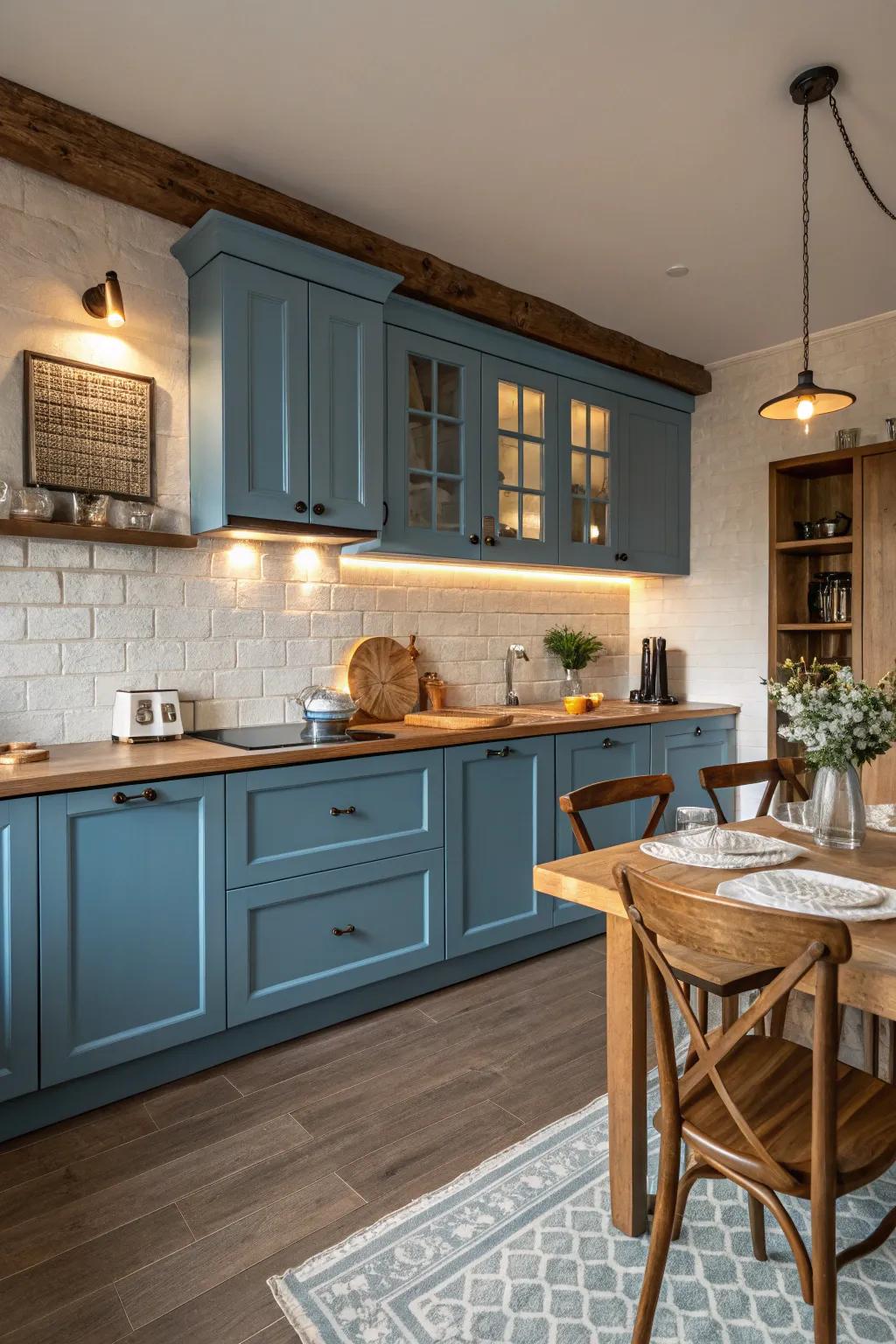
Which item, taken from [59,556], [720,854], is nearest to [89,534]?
[59,556]

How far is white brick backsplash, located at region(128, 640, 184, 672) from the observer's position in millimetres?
2795

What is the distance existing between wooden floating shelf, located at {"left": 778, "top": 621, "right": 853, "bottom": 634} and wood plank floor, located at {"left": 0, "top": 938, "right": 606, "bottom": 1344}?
82.2 inches

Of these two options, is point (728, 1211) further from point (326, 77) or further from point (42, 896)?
point (326, 77)

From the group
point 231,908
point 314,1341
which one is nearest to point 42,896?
point 231,908

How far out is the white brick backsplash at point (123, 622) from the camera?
2719 millimetres

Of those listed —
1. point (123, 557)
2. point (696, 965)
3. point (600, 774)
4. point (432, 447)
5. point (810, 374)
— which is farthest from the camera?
point (600, 774)

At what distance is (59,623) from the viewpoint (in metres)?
2.63

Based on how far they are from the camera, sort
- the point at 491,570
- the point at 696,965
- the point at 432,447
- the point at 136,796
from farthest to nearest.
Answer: the point at 491,570 < the point at 432,447 < the point at 136,796 < the point at 696,965

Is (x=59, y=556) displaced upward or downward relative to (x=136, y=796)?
upward

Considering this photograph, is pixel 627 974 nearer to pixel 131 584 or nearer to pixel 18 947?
pixel 18 947

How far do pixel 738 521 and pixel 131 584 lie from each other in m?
3.12

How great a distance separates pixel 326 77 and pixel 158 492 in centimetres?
135

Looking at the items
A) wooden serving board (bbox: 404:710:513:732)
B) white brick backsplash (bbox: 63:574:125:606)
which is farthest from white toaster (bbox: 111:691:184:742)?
wooden serving board (bbox: 404:710:513:732)

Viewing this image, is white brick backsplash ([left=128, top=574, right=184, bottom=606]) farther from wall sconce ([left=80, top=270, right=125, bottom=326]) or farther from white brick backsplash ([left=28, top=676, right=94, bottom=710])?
wall sconce ([left=80, top=270, right=125, bottom=326])
